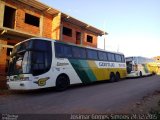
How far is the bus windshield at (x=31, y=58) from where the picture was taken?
10898 mm

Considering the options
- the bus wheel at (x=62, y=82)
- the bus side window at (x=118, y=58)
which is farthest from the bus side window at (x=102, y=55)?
the bus wheel at (x=62, y=82)

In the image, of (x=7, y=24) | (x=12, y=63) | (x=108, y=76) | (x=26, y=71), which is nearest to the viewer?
(x=26, y=71)

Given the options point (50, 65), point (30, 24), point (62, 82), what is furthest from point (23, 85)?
point (30, 24)

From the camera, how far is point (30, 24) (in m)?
19.5

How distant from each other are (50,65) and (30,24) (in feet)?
29.4

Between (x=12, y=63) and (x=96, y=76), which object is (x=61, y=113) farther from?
(x=96, y=76)

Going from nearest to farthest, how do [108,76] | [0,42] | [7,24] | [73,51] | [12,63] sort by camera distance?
[12,63] → [73,51] → [0,42] → [108,76] → [7,24]

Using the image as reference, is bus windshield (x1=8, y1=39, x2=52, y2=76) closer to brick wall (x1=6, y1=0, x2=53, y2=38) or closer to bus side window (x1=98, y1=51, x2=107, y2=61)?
bus side window (x1=98, y1=51, x2=107, y2=61)

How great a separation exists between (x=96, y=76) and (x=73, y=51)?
317 centimetres

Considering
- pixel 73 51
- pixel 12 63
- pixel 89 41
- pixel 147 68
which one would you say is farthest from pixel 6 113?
pixel 147 68

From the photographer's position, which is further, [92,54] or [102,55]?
[102,55]

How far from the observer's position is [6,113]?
7129 mm

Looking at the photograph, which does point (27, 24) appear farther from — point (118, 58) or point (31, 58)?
point (118, 58)

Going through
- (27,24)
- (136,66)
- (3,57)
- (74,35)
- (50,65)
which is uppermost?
(27,24)
